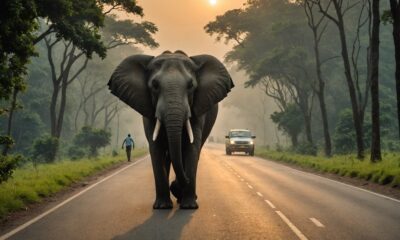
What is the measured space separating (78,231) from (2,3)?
539 centimetres

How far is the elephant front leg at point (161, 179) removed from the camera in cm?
1141

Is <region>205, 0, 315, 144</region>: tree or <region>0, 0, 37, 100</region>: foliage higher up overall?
<region>205, 0, 315, 144</region>: tree

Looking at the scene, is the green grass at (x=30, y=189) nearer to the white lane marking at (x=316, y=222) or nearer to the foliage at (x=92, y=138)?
A: the white lane marking at (x=316, y=222)

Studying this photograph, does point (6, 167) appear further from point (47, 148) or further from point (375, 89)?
point (47, 148)

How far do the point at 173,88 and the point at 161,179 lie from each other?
2.12 metres

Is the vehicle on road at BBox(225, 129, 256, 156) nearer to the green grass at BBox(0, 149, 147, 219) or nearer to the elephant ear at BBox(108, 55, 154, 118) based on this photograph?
the green grass at BBox(0, 149, 147, 219)

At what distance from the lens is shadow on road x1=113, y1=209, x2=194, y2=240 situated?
8.55 m

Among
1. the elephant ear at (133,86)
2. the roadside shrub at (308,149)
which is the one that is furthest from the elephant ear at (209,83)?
the roadside shrub at (308,149)

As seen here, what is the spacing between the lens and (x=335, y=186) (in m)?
17.9

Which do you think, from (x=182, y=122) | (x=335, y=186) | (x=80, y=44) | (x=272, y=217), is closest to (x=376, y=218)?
(x=272, y=217)

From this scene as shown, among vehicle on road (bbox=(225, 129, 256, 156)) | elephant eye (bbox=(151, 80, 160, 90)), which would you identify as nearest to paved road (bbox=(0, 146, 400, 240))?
elephant eye (bbox=(151, 80, 160, 90))

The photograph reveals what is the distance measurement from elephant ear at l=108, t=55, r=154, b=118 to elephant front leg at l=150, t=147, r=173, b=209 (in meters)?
0.90

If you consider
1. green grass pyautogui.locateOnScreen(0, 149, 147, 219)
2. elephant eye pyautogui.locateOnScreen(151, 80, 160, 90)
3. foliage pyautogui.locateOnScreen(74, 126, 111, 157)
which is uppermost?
foliage pyautogui.locateOnScreen(74, 126, 111, 157)

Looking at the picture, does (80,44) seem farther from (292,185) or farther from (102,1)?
(292,185)
